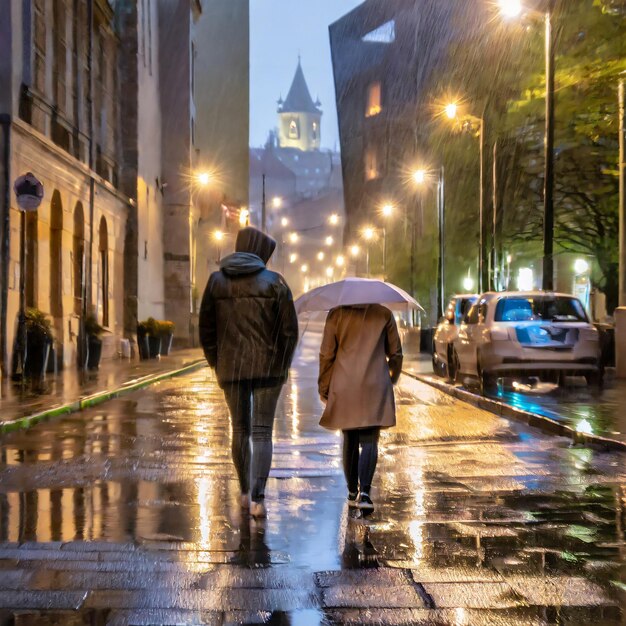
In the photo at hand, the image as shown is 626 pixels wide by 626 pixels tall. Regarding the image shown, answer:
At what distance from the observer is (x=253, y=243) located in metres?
7.32

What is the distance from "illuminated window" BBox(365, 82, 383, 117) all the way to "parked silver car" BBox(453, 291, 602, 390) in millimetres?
85729

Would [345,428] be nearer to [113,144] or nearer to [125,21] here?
[113,144]

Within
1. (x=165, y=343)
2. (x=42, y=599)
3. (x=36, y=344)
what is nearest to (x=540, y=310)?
(x=36, y=344)

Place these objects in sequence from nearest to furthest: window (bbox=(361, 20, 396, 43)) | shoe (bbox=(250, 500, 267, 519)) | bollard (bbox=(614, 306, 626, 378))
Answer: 1. shoe (bbox=(250, 500, 267, 519))
2. bollard (bbox=(614, 306, 626, 378))
3. window (bbox=(361, 20, 396, 43))

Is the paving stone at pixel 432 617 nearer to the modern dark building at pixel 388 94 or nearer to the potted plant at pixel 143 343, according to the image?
the potted plant at pixel 143 343

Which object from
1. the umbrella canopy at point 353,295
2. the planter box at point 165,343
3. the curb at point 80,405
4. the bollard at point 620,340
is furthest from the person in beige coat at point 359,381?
the planter box at point 165,343

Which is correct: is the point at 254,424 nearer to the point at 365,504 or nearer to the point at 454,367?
the point at 365,504

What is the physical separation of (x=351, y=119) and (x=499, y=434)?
100685 millimetres

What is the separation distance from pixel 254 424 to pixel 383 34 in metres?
95.3

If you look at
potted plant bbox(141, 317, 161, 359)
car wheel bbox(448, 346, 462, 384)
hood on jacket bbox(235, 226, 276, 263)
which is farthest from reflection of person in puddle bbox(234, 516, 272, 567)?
potted plant bbox(141, 317, 161, 359)

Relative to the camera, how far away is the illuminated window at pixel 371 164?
10600 cm

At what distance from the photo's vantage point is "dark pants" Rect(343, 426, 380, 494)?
286 inches

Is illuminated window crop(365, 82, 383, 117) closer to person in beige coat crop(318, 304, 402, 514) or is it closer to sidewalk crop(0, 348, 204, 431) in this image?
sidewalk crop(0, 348, 204, 431)

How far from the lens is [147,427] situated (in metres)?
13.1
